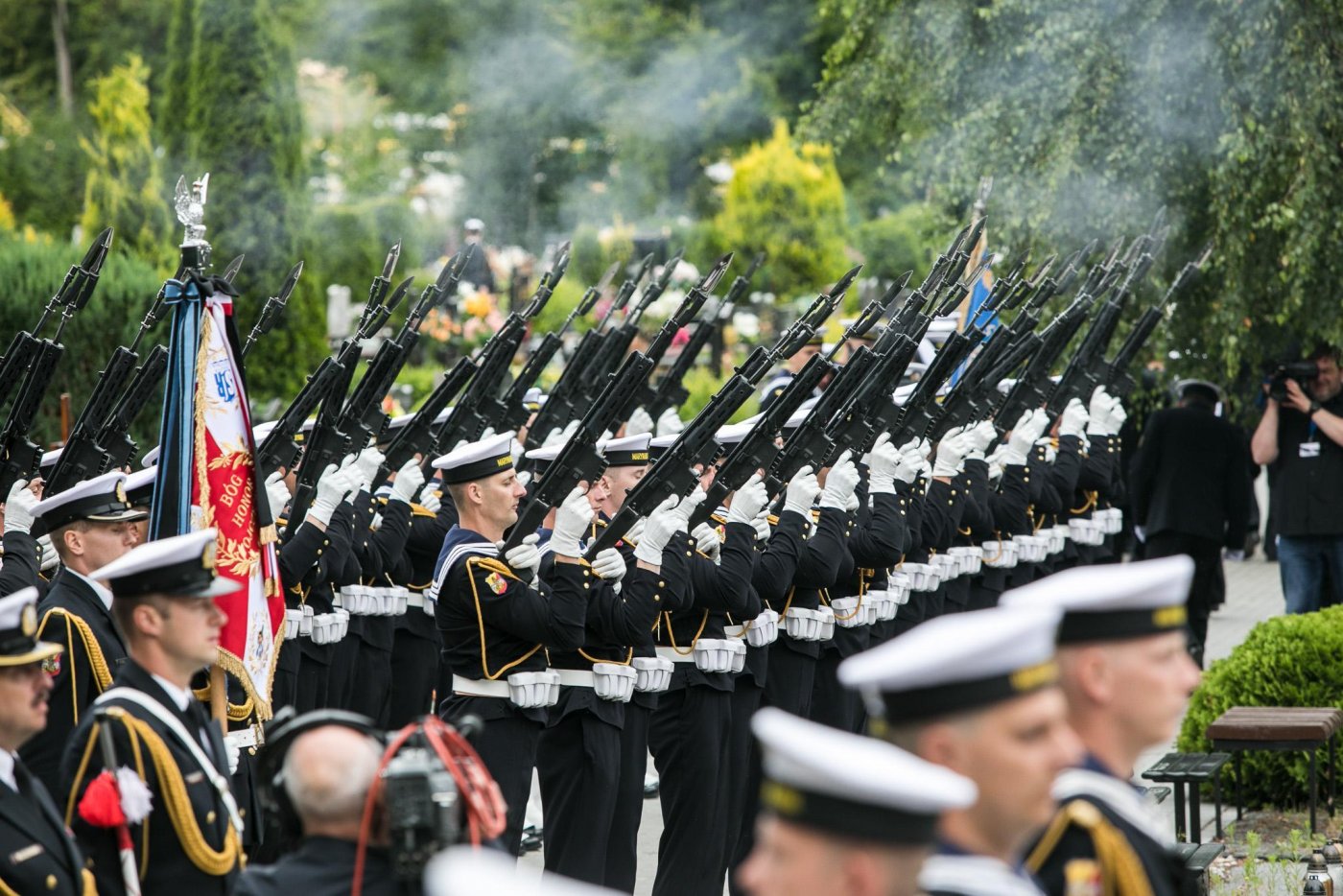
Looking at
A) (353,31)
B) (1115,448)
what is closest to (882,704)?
(1115,448)

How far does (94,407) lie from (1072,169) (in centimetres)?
563

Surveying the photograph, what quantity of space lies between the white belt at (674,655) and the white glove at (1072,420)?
443 cm

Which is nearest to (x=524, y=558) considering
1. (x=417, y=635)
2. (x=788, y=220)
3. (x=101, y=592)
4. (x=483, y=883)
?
(x=101, y=592)

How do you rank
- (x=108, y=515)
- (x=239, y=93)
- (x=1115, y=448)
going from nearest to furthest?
(x=108, y=515)
(x=1115, y=448)
(x=239, y=93)

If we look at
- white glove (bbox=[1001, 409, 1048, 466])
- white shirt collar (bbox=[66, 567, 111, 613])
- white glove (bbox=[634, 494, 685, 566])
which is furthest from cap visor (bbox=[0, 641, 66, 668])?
white glove (bbox=[1001, 409, 1048, 466])

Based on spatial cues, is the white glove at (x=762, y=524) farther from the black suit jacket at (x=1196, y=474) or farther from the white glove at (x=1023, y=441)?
the black suit jacket at (x=1196, y=474)

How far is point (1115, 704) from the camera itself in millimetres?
3031

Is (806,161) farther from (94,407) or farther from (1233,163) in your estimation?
(94,407)

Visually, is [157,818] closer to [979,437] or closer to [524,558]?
[524,558]

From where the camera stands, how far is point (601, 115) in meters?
30.2

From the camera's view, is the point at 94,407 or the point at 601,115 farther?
the point at 601,115

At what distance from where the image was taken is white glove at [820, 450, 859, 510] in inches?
288

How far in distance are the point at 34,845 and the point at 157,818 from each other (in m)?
0.32

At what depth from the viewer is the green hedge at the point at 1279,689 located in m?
8.16
